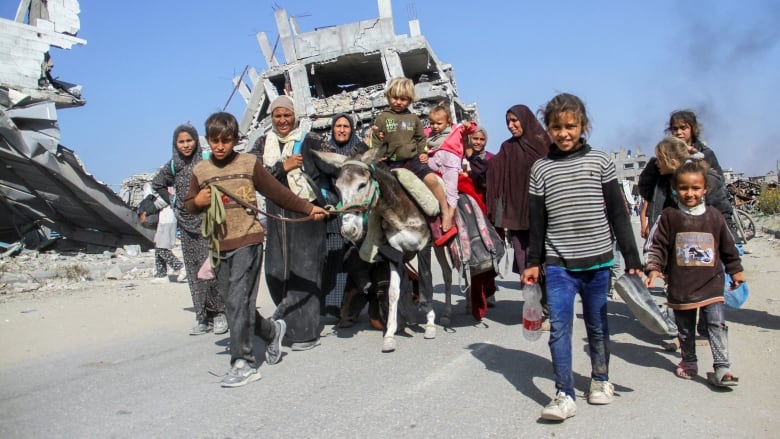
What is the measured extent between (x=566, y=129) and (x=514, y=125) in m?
2.69

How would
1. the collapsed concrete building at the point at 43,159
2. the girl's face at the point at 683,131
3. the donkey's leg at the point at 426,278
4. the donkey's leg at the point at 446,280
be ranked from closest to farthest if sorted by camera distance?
the girl's face at the point at 683,131 → the donkey's leg at the point at 426,278 → the donkey's leg at the point at 446,280 → the collapsed concrete building at the point at 43,159

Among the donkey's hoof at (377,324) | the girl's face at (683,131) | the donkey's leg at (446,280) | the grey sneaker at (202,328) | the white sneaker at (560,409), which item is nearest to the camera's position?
the white sneaker at (560,409)

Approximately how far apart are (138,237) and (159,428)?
528 inches

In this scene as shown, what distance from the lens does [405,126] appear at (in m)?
6.62

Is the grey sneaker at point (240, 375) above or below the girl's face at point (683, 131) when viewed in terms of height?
below

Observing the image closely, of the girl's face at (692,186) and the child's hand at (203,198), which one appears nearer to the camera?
the girl's face at (692,186)

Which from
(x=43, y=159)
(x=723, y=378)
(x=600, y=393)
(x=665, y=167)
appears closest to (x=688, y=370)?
(x=723, y=378)

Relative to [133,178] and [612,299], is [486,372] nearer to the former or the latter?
[612,299]

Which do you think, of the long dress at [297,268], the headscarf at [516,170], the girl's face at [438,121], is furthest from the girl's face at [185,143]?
the headscarf at [516,170]

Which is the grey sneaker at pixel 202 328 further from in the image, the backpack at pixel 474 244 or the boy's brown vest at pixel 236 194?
the backpack at pixel 474 244

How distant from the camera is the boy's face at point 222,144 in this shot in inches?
186

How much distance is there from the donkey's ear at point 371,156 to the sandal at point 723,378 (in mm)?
3232

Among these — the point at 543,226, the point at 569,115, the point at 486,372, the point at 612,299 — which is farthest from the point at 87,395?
the point at 612,299

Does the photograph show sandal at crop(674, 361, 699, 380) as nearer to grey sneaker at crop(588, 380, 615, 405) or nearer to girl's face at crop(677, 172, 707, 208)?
grey sneaker at crop(588, 380, 615, 405)
